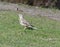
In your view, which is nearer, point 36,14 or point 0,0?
point 36,14

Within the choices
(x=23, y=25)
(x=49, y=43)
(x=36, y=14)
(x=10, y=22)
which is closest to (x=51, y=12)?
(x=36, y=14)

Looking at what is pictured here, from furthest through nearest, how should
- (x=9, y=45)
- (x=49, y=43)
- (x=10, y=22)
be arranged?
(x=10, y=22), (x=49, y=43), (x=9, y=45)

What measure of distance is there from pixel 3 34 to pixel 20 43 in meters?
1.19

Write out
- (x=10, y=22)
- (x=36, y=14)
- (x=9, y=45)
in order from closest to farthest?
(x=9, y=45) < (x=10, y=22) < (x=36, y=14)

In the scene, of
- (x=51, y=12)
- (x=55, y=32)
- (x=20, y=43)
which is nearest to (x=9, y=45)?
(x=20, y=43)

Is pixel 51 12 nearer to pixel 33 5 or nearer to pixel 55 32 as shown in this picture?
pixel 33 5

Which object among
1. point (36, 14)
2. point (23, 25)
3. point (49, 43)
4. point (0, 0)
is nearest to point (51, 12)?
point (36, 14)

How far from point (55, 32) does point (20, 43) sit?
249 cm

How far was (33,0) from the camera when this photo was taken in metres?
19.7

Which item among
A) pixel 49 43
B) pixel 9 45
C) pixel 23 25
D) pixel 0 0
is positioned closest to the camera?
pixel 9 45

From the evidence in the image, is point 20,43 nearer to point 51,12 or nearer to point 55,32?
point 55,32

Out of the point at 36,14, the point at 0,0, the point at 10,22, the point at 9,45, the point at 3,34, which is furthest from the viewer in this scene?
the point at 0,0

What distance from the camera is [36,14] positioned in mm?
16312

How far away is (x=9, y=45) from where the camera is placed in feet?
29.7
